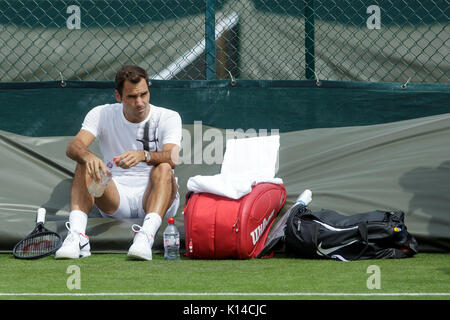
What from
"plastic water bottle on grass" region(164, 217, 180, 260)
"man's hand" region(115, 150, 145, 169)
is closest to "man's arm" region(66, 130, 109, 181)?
"man's hand" region(115, 150, 145, 169)

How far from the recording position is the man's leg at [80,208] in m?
4.39

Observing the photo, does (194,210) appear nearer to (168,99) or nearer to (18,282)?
(18,282)

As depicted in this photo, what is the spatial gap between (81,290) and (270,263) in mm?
1227

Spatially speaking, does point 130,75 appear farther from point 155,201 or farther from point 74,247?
point 74,247

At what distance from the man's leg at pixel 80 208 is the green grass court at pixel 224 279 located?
7cm

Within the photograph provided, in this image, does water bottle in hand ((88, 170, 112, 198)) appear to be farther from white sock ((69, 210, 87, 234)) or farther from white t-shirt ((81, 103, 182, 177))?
white t-shirt ((81, 103, 182, 177))

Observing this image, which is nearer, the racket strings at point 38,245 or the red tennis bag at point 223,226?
the red tennis bag at point 223,226

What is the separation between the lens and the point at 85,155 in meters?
4.59

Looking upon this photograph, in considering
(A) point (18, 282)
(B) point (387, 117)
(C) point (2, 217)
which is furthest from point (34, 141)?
(B) point (387, 117)

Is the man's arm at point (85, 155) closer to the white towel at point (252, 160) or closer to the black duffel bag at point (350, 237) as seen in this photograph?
the white towel at point (252, 160)

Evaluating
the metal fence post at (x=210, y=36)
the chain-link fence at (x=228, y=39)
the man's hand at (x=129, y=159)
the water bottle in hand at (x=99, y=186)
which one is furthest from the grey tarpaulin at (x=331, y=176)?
the chain-link fence at (x=228, y=39)

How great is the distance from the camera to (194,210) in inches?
172

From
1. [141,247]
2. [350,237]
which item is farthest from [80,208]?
[350,237]

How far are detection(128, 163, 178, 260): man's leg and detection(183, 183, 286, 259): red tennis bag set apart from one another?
0.21 meters
